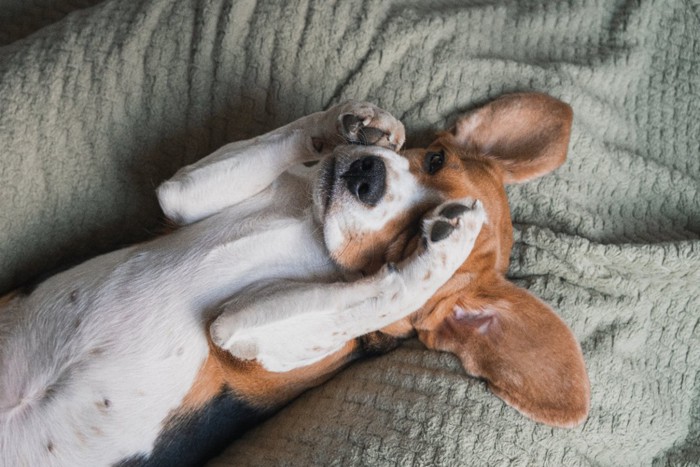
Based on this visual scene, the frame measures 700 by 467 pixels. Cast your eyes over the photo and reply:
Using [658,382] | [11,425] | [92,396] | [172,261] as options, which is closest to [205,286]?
[172,261]

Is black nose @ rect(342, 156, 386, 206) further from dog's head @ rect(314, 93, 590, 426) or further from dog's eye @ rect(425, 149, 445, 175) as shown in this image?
dog's eye @ rect(425, 149, 445, 175)

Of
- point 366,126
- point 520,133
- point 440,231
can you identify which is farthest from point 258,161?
point 520,133

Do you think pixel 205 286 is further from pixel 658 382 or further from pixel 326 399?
pixel 658 382

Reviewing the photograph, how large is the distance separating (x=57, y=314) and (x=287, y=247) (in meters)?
0.66

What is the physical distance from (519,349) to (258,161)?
92cm

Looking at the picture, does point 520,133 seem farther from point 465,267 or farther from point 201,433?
point 201,433

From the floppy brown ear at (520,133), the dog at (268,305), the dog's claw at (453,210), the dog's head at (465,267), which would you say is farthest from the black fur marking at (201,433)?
the floppy brown ear at (520,133)

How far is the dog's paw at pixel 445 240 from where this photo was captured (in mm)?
1775

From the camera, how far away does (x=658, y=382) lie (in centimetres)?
218

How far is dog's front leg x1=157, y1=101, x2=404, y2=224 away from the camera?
1.96 metres

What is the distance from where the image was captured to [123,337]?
6.00ft

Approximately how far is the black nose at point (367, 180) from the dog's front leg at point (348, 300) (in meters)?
0.15

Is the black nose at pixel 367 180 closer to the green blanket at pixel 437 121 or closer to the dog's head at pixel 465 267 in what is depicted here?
the dog's head at pixel 465 267

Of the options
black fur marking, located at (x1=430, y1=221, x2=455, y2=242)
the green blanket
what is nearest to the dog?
black fur marking, located at (x1=430, y1=221, x2=455, y2=242)
